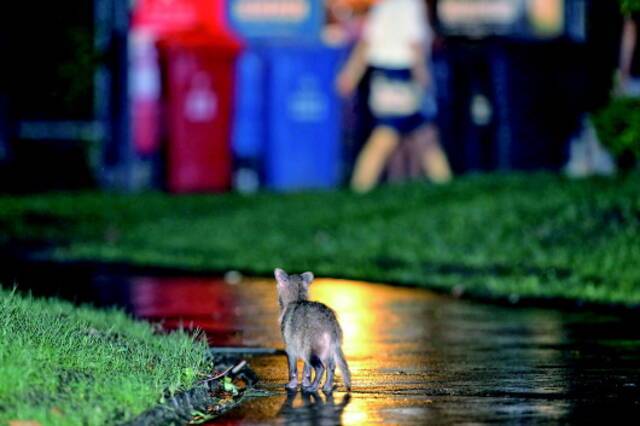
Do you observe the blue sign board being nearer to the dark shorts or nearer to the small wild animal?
the dark shorts

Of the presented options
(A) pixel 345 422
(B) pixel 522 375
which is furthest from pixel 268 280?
(A) pixel 345 422

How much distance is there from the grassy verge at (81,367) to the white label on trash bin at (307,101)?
1429 cm

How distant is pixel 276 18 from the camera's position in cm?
2725

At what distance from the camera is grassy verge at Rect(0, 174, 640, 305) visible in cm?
1761

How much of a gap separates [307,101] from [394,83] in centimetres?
127

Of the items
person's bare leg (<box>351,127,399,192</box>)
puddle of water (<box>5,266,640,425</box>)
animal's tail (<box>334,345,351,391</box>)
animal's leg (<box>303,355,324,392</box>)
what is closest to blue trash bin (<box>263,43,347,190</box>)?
person's bare leg (<box>351,127,399,192</box>)

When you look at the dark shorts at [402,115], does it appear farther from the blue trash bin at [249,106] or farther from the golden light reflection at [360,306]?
the golden light reflection at [360,306]

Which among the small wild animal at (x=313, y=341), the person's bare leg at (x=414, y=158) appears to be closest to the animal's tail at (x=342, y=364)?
the small wild animal at (x=313, y=341)

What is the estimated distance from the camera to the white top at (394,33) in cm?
2544

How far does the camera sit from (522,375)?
1104 centimetres

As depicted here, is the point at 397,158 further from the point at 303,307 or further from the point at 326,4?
the point at 303,307

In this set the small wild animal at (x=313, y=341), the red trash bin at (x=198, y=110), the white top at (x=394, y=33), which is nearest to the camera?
the small wild animal at (x=313, y=341)

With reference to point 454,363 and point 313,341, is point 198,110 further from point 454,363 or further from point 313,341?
point 313,341

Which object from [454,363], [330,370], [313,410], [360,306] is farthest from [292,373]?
[360,306]
